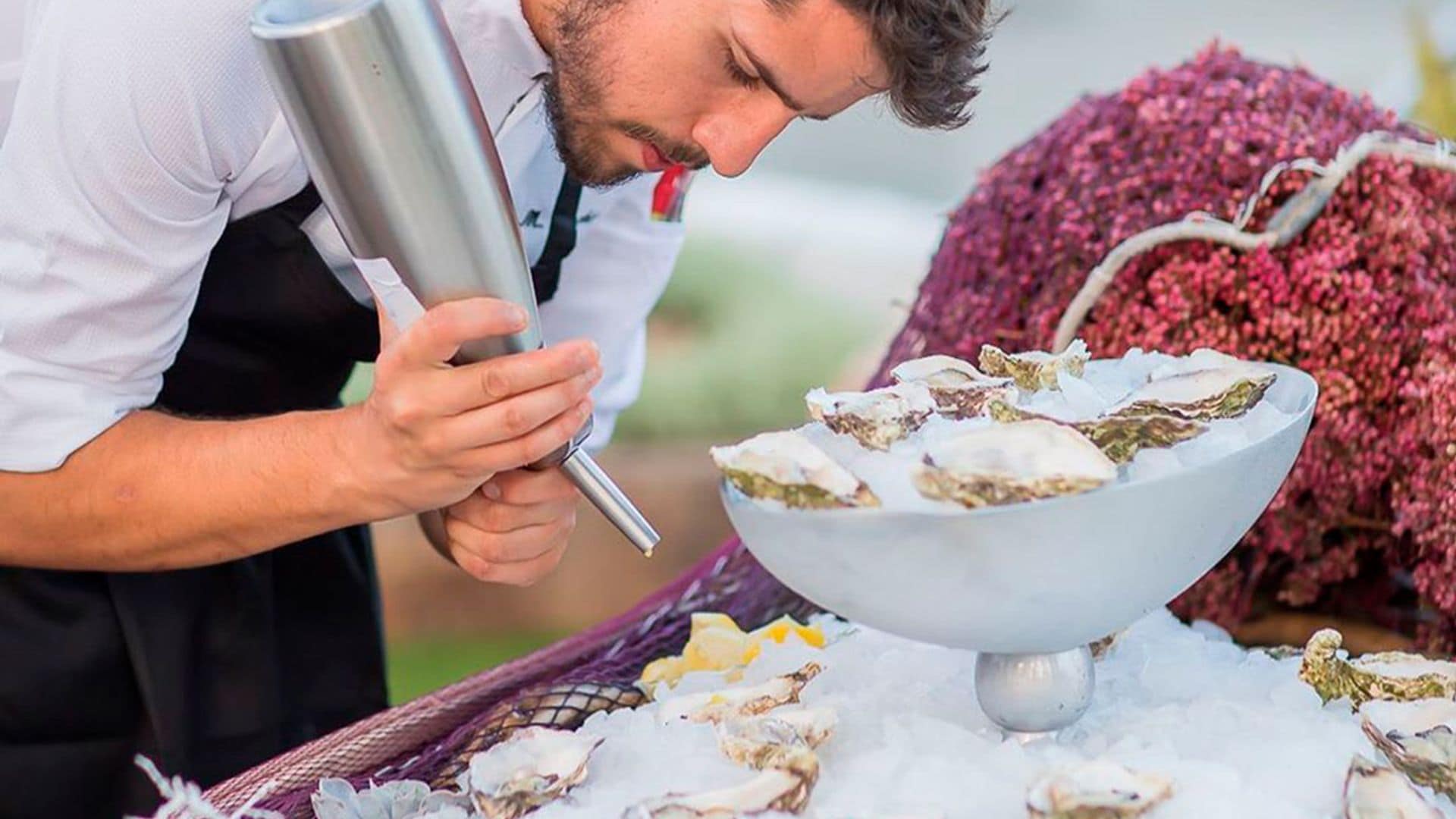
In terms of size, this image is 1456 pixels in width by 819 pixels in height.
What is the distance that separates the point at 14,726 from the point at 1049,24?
3139 mm

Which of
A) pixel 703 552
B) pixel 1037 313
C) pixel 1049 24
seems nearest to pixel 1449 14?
pixel 1037 313

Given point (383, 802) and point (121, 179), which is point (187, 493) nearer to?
point (121, 179)

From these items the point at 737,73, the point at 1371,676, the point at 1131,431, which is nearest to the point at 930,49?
the point at 737,73

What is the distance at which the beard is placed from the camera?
1.09 meters

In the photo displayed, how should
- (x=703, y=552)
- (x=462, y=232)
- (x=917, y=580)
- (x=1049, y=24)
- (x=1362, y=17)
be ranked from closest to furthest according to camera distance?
(x=917, y=580) < (x=462, y=232) < (x=703, y=552) < (x=1362, y=17) < (x=1049, y=24)

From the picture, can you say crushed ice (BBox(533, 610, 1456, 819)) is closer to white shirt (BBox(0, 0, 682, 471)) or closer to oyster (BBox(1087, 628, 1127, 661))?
oyster (BBox(1087, 628, 1127, 661))

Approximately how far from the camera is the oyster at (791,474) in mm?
730

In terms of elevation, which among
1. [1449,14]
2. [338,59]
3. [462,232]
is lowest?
[1449,14]

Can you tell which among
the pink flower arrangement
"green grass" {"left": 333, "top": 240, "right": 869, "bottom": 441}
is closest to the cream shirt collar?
the pink flower arrangement

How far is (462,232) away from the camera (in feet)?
2.87

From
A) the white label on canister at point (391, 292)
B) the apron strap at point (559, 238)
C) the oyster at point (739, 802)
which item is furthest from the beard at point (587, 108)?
the oyster at point (739, 802)

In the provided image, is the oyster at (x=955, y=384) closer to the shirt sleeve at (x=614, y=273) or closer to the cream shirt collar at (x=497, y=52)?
the cream shirt collar at (x=497, y=52)

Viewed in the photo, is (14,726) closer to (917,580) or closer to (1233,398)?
(917,580)

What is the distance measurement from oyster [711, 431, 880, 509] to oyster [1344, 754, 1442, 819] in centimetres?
25
